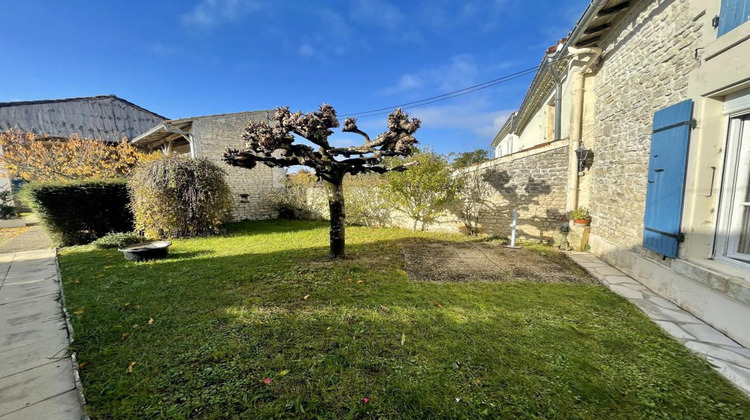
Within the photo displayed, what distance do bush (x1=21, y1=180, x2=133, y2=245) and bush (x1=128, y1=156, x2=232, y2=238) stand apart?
61cm

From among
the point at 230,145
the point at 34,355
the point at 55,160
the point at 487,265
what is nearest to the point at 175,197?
the point at 230,145

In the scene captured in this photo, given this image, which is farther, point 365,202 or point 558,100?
point 365,202

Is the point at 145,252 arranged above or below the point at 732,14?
below

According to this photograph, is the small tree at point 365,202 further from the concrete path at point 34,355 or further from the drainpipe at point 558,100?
the concrete path at point 34,355

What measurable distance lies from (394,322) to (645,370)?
2.30 metres

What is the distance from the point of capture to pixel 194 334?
295cm

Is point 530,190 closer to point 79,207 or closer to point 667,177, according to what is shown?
point 667,177

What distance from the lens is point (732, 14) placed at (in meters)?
2.98

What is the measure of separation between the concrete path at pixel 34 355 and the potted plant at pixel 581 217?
854cm

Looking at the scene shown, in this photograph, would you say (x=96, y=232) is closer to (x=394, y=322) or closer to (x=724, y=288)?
(x=394, y=322)

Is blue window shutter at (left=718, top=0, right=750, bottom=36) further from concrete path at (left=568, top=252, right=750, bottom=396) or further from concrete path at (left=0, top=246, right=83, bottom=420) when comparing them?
concrete path at (left=0, top=246, right=83, bottom=420)

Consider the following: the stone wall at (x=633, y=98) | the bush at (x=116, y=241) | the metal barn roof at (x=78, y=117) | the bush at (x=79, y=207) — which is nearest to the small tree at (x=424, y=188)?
the stone wall at (x=633, y=98)

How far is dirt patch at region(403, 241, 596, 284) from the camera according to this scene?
4.80 metres

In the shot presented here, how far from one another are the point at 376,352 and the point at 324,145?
3757 mm
